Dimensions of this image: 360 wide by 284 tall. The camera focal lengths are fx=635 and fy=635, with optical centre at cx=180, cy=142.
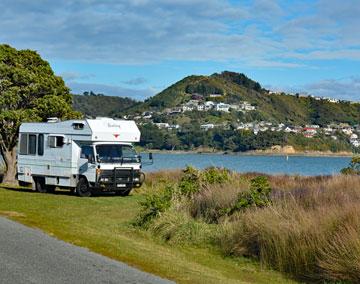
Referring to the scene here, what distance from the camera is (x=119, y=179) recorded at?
84.2ft

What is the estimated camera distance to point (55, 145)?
2645 centimetres

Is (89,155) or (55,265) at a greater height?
(89,155)

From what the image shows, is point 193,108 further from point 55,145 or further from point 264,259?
point 264,259

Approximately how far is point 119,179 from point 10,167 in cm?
865

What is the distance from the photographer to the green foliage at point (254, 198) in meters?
16.3

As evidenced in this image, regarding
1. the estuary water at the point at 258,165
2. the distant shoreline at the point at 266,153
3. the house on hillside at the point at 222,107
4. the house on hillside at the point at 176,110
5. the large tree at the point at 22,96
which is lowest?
the estuary water at the point at 258,165

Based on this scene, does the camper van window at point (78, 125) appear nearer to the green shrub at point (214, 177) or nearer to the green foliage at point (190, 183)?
the green foliage at point (190, 183)

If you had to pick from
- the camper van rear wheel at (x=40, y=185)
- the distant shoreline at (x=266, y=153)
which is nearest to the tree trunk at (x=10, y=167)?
the camper van rear wheel at (x=40, y=185)

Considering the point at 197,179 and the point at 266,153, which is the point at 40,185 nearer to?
the point at 197,179

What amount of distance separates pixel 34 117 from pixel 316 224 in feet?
66.8

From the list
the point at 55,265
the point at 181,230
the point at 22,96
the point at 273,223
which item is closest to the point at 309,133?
the point at 22,96

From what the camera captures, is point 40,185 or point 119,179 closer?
point 119,179

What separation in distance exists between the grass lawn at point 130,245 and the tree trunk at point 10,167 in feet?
33.0

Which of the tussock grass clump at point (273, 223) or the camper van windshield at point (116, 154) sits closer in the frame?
the tussock grass clump at point (273, 223)
